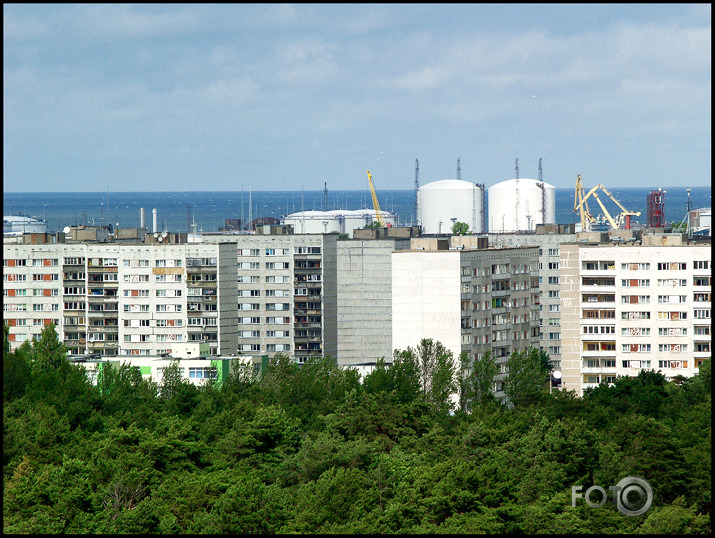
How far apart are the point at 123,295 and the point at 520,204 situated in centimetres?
8240

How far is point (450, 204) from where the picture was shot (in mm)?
159125

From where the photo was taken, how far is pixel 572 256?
213ft

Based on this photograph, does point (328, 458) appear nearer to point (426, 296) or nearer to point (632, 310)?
point (426, 296)

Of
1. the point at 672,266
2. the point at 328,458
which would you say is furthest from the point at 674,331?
the point at 328,458

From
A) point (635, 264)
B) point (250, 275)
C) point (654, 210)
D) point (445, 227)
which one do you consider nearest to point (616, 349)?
point (635, 264)

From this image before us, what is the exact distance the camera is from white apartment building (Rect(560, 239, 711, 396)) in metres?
63.7

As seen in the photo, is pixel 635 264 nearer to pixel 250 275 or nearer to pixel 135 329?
pixel 250 275

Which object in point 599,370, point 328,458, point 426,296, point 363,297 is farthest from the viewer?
point 363,297

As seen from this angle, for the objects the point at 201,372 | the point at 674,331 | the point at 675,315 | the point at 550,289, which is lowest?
the point at 201,372

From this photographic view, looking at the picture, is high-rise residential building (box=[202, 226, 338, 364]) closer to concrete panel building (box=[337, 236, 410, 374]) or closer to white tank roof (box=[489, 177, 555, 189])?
concrete panel building (box=[337, 236, 410, 374])

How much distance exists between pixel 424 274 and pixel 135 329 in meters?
20.7

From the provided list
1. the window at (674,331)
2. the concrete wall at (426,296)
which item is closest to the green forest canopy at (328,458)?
the concrete wall at (426,296)

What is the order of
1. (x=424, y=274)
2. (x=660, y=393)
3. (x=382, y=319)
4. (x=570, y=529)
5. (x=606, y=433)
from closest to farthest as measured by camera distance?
(x=570, y=529), (x=606, y=433), (x=660, y=393), (x=424, y=274), (x=382, y=319)

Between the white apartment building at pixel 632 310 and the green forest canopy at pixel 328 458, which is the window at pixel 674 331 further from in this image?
the green forest canopy at pixel 328 458
